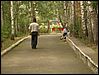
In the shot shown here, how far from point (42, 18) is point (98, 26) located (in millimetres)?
37317

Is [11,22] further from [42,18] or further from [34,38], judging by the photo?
[42,18]

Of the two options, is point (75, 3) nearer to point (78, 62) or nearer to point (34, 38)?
point (34, 38)

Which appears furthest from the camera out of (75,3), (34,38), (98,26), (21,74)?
(75,3)

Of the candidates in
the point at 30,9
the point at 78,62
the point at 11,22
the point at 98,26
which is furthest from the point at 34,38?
the point at 30,9

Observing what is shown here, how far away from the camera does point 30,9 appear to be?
162 feet

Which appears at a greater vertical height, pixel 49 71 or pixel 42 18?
pixel 42 18

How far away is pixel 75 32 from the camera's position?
98.1ft

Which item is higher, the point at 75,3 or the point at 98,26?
the point at 75,3

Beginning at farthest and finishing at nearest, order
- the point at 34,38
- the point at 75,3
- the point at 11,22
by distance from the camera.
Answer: the point at 75,3
the point at 11,22
the point at 34,38

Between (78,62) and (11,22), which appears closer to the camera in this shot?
(78,62)

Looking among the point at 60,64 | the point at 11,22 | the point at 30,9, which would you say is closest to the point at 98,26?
the point at 60,64

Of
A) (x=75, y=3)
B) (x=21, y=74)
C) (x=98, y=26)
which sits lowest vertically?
(x=21, y=74)

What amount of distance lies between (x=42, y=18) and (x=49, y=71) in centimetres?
4392

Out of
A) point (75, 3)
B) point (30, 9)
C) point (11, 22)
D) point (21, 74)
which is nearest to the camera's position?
point (21, 74)
